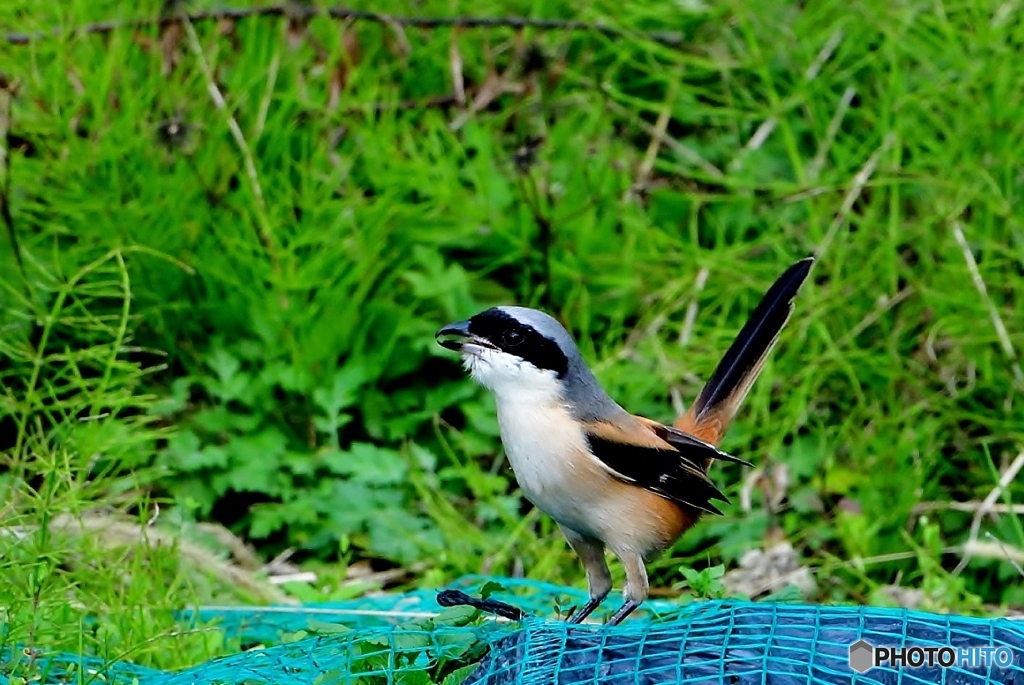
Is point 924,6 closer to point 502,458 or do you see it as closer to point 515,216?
point 515,216

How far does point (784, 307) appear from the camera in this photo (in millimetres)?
4457

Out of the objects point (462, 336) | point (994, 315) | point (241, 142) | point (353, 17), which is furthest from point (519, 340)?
point (353, 17)

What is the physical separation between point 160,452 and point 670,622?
2.84 meters

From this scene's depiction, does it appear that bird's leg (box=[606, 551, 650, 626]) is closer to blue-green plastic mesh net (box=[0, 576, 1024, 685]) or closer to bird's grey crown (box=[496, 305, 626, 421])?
blue-green plastic mesh net (box=[0, 576, 1024, 685])

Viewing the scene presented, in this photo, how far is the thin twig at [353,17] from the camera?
615 centimetres

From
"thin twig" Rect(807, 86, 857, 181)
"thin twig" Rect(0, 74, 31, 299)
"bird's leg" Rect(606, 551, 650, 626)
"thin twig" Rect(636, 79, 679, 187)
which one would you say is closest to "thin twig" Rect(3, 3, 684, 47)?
"thin twig" Rect(636, 79, 679, 187)

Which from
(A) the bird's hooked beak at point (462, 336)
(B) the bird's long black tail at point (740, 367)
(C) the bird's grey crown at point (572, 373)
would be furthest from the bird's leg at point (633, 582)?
(B) the bird's long black tail at point (740, 367)

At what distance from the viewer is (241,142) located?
5.93 meters

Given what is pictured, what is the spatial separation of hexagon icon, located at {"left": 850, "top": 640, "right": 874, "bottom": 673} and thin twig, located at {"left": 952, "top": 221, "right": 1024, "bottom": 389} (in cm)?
310

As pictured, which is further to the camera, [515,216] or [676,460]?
[515,216]

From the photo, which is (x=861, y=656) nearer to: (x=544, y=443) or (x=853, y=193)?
(x=544, y=443)

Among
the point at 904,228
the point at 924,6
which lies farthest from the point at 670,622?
the point at 924,6

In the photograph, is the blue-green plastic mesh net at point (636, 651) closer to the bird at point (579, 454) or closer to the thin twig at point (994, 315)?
the bird at point (579, 454)

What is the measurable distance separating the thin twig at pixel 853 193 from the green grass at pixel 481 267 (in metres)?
0.02
